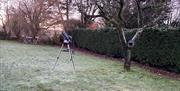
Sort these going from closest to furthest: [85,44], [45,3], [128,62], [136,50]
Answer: [128,62] → [136,50] → [85,44] → [45,3]

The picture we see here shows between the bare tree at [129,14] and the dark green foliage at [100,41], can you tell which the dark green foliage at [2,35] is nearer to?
the dark green foliage at [100,41]

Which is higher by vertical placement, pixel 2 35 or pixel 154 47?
pixel 2 35

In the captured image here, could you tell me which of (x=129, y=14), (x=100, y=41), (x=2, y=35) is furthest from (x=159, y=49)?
(x=2, y=35)

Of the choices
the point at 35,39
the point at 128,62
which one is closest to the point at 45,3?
the point at 35,39

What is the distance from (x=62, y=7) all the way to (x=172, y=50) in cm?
1908

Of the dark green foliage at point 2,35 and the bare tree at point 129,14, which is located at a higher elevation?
the bare tree at point 129,14

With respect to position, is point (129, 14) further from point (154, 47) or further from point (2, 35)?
point (2, 35)

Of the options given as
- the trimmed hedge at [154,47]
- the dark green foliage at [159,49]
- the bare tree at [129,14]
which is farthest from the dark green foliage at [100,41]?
the dark green foliage at [159,49]

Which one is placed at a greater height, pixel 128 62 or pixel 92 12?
pixel 92 12

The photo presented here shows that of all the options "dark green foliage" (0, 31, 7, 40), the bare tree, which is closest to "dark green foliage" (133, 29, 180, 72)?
the bare tree

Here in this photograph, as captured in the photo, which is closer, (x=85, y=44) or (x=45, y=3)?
(x=85, y=44)

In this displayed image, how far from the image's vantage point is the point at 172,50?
1145cm

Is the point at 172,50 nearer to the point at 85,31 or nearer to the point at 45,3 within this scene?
the point at 85,31

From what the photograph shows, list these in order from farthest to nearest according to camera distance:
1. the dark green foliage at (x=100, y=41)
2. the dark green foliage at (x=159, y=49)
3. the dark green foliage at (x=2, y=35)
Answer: the dark green foliage at (x=2, y=35), the dark green foliage at (x=100, y=41), the dark green foliage at (x=159, y=49)
